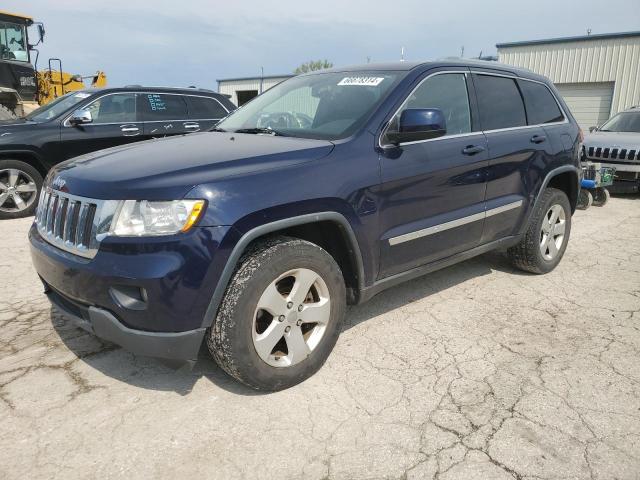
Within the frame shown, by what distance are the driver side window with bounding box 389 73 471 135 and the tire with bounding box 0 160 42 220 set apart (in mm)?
5773

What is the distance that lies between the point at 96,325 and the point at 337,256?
136 centimetres

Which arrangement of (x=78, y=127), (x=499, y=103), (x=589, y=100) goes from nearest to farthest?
(x=499, y=103)
(x=78, y=127)
(x=589, y=100)

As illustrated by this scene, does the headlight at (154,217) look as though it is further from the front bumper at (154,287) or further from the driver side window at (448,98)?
the driver side window at (448,98)

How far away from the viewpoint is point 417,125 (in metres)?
2.98

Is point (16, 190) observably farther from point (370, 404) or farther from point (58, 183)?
point (370, 404)

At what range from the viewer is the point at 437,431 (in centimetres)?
244

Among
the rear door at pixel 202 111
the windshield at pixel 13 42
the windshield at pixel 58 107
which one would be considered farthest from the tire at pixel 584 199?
the windshield at pixel 13 42

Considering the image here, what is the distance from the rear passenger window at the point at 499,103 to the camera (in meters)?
3.89

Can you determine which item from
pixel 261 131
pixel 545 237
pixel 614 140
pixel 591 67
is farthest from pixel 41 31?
pixel 591 67

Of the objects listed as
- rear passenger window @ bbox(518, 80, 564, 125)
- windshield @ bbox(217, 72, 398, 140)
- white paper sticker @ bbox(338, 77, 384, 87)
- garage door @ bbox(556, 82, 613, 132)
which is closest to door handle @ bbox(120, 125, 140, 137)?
windshield @ bbox(217, 72, 398, 140)

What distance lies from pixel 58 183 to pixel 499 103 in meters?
3.25

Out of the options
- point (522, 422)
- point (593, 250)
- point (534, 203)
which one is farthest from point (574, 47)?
point (522, 422)

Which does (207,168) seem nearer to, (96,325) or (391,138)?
(96,325)

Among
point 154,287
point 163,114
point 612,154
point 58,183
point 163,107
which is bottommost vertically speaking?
point 154,287
